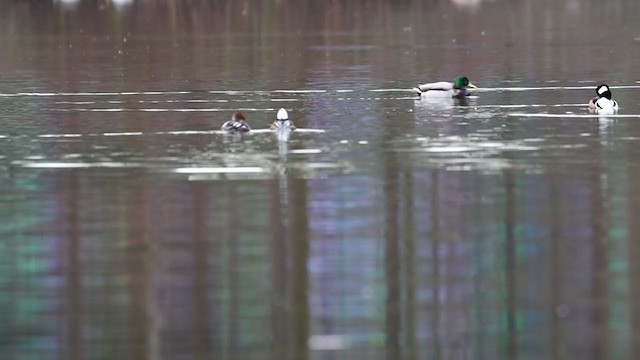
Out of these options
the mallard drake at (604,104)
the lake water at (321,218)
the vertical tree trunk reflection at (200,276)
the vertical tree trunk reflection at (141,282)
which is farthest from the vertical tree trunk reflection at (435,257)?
the mallard drake at (604,104)

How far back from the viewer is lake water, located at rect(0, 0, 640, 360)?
1288 cm

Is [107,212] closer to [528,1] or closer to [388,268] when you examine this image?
[388,268]

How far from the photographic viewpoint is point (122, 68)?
4478 centimetres

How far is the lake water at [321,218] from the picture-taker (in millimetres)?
12883

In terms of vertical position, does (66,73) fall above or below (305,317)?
above

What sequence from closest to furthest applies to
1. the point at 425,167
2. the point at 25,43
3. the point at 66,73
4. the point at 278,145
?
the point at 425,167, the point at 278,145, the point at 66,73, the point at 25,43

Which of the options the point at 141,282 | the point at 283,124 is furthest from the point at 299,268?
the point at 283,124

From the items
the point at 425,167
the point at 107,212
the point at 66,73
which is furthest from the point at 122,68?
the point at 107,212

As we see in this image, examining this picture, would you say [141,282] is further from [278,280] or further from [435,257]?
[435,257]

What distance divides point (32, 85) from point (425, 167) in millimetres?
18121

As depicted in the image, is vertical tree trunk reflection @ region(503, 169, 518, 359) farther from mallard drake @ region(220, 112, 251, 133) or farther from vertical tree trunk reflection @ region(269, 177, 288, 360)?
mallard drake @ region(220, 112, 251, 133)

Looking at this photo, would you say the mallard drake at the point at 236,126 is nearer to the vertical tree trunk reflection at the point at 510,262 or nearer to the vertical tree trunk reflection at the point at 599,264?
the vertical tree trunk reflection at the point at 510,262

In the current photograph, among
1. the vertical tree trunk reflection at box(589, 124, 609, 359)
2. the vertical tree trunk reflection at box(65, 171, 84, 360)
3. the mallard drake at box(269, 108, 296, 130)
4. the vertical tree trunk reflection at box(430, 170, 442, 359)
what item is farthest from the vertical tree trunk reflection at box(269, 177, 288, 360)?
the mallard drake at box(269, 108, 296, 130)

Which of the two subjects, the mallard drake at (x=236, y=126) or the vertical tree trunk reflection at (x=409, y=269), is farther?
the mallard drake at (x=236, y=126)
